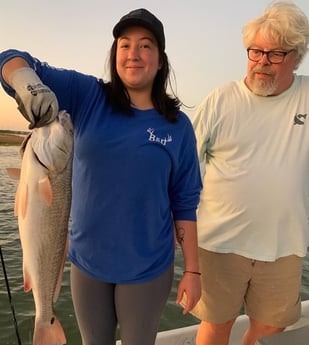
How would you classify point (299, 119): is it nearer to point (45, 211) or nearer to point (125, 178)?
point (125, 178)

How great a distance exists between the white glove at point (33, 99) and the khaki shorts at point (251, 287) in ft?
5.76

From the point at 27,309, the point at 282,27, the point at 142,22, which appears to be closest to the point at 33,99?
the point at 142,22

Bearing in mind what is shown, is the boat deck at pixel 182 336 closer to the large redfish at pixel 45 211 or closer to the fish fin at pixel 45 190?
the large redfish at pixel 45 211

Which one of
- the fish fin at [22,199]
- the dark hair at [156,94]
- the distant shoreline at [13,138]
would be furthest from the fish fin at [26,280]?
the dark hair at [156,94]

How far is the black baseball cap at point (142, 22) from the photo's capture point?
2.07m

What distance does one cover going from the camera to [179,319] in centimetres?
591

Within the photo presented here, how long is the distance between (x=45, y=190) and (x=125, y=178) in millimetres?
405

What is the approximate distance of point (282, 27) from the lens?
2.73 m

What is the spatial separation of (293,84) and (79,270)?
1986mm

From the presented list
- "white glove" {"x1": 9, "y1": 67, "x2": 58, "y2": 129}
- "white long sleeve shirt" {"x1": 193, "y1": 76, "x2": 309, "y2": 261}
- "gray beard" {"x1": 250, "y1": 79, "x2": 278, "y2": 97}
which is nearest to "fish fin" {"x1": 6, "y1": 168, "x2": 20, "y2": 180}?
"white glove" {"x1": 9, "y1": 67, "x2": 58, "y2": 129}

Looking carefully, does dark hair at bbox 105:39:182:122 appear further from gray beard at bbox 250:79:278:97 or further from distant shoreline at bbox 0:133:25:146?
gray beard at bbox 250:79:278:97

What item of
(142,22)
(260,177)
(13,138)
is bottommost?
(260,177)

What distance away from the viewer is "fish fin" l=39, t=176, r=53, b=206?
6.03ft

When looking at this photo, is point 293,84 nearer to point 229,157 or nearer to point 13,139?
point 229,157
